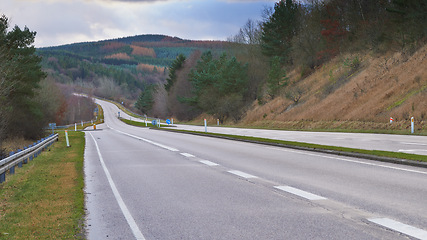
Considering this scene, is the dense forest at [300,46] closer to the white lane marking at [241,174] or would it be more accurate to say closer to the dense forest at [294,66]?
the dense forest at [294,66]

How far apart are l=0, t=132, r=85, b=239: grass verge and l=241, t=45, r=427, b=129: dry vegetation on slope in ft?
77.1

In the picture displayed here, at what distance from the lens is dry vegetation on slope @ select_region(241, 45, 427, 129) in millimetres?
32438

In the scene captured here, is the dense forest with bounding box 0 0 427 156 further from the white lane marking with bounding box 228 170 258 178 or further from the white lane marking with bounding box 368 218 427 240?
the white lane marking with bounding box 368 218 427 240

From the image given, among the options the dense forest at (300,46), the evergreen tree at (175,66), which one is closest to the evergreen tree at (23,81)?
the dense forest at (300,46)

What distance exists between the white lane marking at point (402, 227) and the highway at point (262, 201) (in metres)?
0.01

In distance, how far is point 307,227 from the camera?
599 cm

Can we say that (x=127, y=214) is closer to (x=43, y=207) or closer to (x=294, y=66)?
(x=43, y=207)

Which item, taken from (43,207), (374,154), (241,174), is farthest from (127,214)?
(374,154)

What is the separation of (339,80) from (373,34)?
7.51 meters

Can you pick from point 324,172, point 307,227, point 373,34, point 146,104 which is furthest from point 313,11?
point 146,104

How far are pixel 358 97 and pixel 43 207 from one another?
36.4 metres

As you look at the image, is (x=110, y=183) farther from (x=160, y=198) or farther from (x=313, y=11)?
(x=313, y=11)

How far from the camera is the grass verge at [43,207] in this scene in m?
6.41

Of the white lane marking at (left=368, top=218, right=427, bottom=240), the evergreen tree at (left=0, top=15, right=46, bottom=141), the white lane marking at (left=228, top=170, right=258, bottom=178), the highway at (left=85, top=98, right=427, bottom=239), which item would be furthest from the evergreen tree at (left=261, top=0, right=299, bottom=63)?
the white lane marking at (left=368, top=218, right=427, bottom=240)
